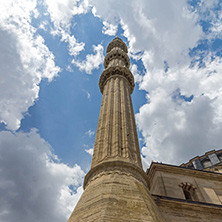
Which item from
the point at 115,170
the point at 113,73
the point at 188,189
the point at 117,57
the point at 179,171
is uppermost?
the point at 117,57

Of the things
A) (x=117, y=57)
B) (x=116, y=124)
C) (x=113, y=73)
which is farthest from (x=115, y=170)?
(x=117, y=57)

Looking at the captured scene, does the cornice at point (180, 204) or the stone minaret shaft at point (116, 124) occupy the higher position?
the stone minaret shaft at point (116, 124)

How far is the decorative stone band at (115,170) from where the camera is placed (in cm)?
717

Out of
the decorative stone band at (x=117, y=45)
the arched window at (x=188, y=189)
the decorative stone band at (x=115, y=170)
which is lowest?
the decorative stone band at (x=115, y=170)

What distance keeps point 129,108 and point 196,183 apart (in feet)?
18.7

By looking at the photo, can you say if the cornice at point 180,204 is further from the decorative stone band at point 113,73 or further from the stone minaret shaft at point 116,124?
the decorative stone band at point 113,73

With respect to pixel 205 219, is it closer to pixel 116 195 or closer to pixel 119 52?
pixel 116 195

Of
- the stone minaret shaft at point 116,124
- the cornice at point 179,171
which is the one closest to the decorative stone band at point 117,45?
the stone minaret shaft at point 116,124

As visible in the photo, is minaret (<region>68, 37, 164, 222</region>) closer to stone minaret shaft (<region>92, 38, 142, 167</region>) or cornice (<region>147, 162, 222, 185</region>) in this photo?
stone minaret shaft (<region>92, 38, 142, 167</region>)

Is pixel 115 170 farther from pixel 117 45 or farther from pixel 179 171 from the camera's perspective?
pixel 117 45

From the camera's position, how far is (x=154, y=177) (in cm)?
1164

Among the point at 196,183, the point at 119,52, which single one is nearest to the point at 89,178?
the point at 196,183

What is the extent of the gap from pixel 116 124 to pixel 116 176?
357cm

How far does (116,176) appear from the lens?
6.79 m
